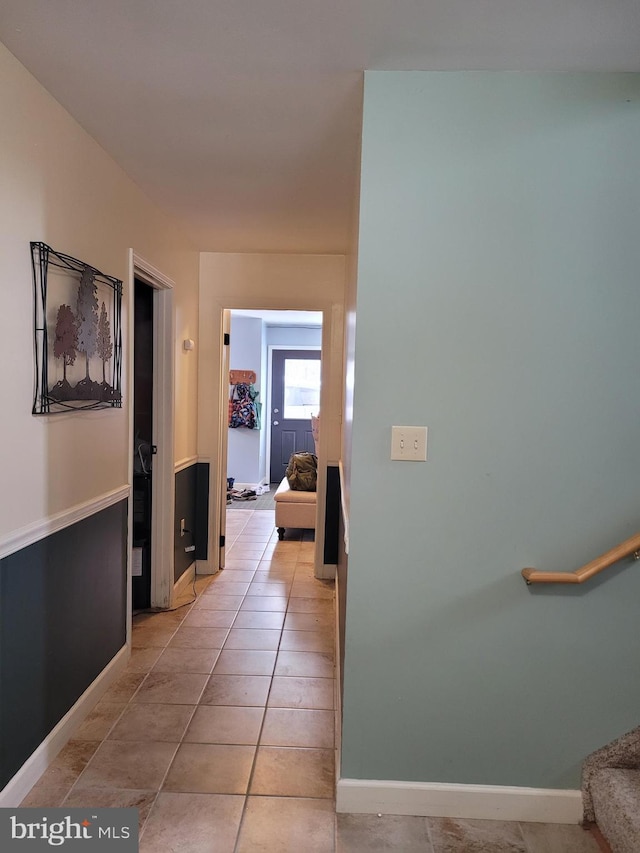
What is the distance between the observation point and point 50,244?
1.93 metres

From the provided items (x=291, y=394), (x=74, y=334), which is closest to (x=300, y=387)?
(x=291, y=394)

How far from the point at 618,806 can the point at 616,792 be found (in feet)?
0.15

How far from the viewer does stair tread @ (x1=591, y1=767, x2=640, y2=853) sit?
1.58m

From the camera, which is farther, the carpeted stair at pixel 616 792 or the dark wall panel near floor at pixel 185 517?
the dark wall panel near floor at pixel 185 517

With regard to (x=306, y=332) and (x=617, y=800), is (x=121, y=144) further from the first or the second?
(x=306, y=332)

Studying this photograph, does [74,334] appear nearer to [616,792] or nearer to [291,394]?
[616,792]

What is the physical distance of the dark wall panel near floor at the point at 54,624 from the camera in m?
1.75

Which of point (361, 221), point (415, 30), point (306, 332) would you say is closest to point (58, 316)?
point (361, 221)

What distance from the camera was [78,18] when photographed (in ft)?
4.88

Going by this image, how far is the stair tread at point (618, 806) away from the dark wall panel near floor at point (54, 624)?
1843mm

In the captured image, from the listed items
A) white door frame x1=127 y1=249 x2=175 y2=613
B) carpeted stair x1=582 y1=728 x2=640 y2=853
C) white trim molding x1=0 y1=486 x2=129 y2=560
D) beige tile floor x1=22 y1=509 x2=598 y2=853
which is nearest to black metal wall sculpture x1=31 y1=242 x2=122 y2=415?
white trim molding x1=0 y1=486 x2=129 y2=560

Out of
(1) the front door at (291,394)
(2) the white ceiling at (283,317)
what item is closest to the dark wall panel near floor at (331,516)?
(2) the white ceiling at (283,317)

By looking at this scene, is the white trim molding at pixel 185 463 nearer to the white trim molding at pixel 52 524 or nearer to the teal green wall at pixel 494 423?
the white trim molding at pixel 52 524

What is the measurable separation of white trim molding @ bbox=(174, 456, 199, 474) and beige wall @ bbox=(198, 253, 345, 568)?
0.21 metres
